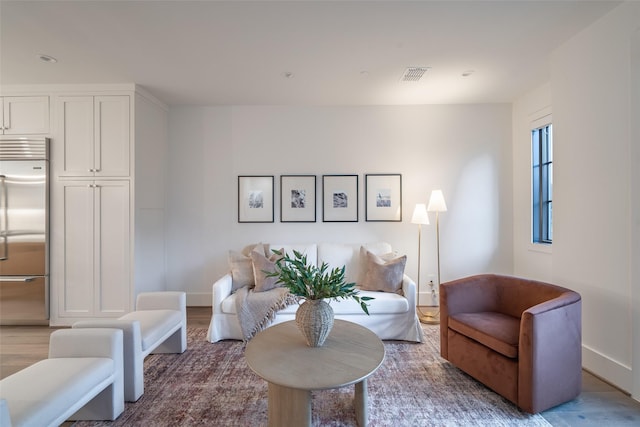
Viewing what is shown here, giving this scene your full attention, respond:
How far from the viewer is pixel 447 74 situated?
3.07 m

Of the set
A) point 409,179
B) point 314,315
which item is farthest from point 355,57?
point 314,315

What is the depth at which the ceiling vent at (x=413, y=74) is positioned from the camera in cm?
294

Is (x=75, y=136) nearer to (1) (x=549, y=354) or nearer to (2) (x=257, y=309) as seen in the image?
(2) (x=257, y=309)

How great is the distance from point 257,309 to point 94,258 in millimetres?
2089

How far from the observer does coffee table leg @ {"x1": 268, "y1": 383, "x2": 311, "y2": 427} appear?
1.47 meters

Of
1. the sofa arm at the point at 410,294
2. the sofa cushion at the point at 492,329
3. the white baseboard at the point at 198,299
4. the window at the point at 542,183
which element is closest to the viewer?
the sofa cushion at the point at 492,329

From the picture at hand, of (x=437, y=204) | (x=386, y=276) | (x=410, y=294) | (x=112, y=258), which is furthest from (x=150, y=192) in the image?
(x=437, y=204)

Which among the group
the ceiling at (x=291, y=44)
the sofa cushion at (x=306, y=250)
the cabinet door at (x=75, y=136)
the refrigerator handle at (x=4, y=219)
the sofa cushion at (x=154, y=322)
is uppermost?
the ceiling at (x=291, y=44)

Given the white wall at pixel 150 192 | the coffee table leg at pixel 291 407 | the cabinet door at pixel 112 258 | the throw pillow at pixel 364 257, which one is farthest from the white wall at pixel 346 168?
the coffee table leg at pixel 291 407

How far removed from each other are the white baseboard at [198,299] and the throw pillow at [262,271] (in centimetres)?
123

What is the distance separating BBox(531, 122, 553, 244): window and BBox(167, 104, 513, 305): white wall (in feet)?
1.10

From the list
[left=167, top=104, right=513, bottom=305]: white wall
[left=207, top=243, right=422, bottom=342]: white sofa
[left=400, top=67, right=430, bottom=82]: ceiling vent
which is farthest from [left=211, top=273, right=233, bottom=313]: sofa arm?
[left=400, top=67, right=430, bottom=82]: ceiling vent

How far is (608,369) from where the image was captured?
7.22 ft

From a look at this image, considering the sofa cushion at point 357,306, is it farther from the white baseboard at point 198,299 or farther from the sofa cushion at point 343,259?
the white baseboard at point 198,299
